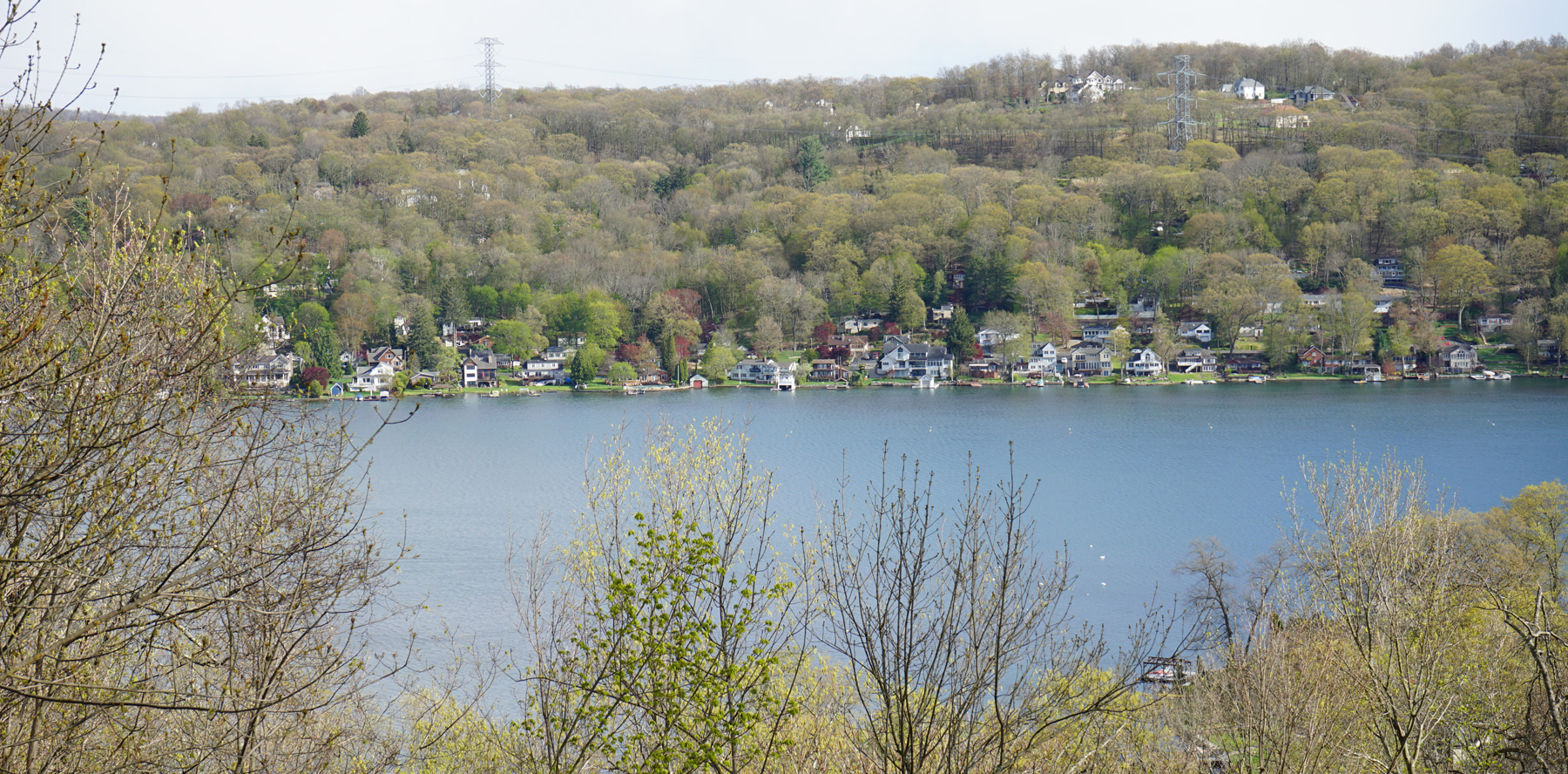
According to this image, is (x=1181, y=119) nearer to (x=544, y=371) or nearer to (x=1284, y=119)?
(x=1284, y=119)

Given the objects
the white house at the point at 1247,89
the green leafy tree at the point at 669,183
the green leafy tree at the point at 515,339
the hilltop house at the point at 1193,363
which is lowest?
the hilltop house at the point at 1193,363

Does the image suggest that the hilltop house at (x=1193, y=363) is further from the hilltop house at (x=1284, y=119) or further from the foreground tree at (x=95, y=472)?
the foreground tree at (x=95, y=472)

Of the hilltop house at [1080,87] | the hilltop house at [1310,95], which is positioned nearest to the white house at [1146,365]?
the hilltop house at [1080,87]

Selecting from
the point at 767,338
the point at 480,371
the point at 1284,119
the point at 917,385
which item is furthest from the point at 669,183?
the point at 1284,119

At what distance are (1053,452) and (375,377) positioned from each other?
2201 centimetres

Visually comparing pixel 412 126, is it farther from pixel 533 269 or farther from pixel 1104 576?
pixel 1104 576

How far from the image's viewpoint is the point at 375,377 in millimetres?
34438

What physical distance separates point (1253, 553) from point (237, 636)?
13.9 m

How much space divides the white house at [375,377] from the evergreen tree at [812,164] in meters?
26.4

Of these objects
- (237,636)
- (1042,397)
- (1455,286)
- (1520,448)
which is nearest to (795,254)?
(1042,397)

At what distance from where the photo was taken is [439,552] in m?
15.1

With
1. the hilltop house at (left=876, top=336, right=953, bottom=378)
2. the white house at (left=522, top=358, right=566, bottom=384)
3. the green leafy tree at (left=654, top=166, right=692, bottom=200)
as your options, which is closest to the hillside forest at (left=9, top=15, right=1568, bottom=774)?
the green leafy tree at (left=654, top=166, right=692, bottom=200)

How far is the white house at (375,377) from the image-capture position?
34.1 metres

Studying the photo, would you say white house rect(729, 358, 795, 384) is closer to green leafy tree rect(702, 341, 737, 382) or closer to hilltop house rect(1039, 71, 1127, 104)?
green leafy tree rect(702, 341, 737, 382)
